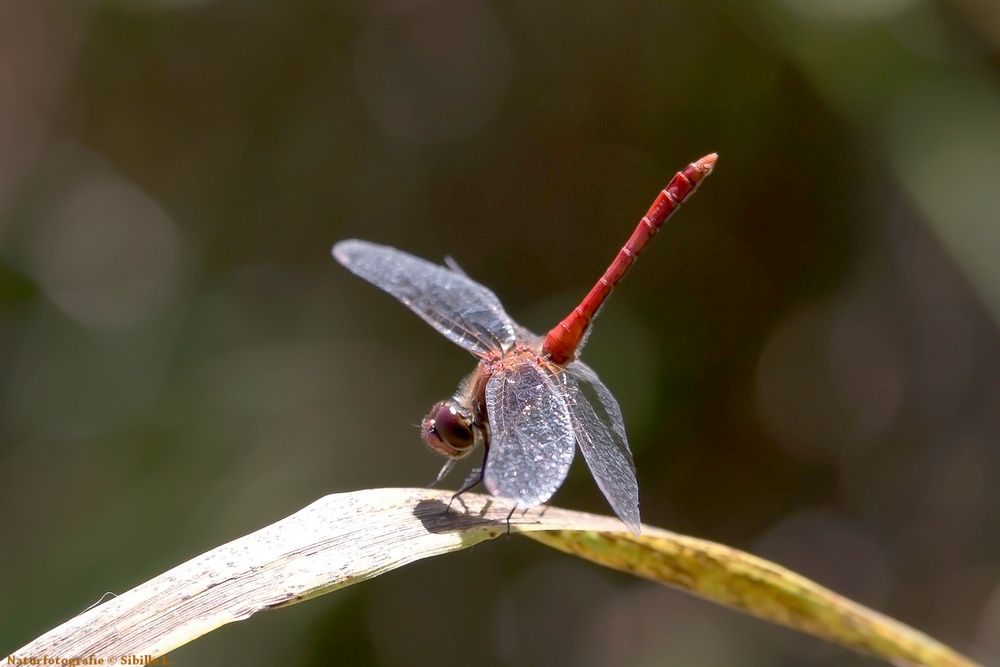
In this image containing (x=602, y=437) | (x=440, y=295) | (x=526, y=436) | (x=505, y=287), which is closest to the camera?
(x=526, y=436)

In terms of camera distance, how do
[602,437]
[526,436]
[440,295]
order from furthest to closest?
[440,295]
[602,437]
[526,436]

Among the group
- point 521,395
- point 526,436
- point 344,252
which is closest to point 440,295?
point 344,252

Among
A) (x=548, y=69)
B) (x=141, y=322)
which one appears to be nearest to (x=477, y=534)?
(x=141, y=322)

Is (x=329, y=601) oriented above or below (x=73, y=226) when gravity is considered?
below

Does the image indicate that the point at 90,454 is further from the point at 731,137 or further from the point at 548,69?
the point at 731,137

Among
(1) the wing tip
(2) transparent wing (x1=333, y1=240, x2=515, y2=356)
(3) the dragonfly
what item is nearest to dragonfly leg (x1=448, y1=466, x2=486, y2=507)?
(3) the dragonfly

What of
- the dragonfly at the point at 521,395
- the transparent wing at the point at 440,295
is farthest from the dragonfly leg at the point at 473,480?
the transparent wing at the point at 440,295

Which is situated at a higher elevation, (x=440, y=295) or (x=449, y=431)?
(x=440, y=295)

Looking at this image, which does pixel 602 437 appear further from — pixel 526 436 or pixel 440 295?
pixel 440 295
